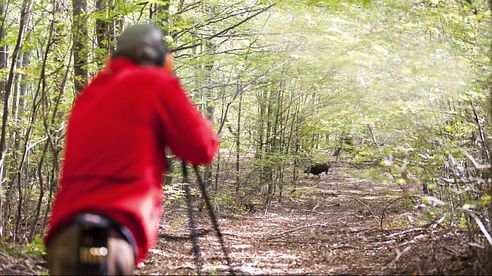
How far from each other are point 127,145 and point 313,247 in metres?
5.53

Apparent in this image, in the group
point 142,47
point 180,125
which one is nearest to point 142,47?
point 142,47

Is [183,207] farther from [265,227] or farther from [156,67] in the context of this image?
[156,67]

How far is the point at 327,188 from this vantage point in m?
18.7

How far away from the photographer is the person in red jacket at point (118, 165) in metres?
2.29

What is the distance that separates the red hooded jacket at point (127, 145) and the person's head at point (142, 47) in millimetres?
138

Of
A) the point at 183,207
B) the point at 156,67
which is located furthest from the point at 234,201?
the point at 156,67

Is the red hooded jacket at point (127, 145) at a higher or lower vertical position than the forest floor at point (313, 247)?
higher

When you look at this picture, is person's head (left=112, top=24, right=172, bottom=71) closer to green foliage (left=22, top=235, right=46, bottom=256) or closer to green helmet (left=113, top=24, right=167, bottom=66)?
green helmet (left=113, top=24, right=167, bottom=66)

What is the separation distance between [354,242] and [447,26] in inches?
140

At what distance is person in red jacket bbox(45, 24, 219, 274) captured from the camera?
90.0 inches

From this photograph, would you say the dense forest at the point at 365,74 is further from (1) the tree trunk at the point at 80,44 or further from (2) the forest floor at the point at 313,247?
(2) the forest floor at the point at 313,247

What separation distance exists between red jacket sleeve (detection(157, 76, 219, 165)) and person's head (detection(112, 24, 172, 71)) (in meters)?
0.24

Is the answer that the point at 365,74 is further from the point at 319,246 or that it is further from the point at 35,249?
the point at 35,249

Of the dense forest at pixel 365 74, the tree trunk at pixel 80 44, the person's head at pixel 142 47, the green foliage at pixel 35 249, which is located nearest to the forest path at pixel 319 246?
the dense forest at pixel 365 74
